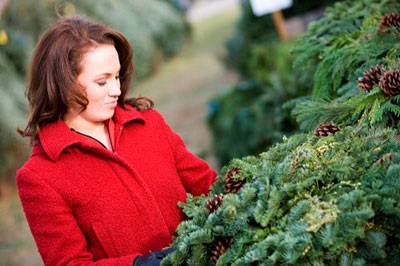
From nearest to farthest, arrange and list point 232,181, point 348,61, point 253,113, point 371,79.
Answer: point 232,181, point 371,79, point 348,61, point 253,113

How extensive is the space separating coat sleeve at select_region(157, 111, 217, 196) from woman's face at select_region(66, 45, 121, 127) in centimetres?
35

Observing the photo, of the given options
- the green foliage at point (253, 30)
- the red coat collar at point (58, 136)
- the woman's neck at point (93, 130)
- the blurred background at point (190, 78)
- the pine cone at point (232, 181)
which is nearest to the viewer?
the pine cone at point (232, 181)

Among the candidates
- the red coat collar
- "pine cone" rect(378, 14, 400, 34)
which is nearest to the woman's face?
the red coat collar

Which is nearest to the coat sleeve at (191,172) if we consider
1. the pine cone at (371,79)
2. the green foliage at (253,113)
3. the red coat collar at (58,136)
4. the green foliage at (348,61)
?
the red coat collar at (58,136)

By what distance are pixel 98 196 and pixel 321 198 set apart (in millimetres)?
908

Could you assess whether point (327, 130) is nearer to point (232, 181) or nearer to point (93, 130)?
point (232, 181)

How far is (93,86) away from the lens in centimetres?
239

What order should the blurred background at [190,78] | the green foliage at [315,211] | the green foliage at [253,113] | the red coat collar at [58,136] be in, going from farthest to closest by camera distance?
the blurred background at [190,78], the green foliage at [253,113], the red coat collar at [58,136], the green foliage at [315,211]

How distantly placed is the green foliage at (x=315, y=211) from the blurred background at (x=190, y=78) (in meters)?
1.06

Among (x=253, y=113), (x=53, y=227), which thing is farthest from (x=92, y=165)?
(x=253, y=113)

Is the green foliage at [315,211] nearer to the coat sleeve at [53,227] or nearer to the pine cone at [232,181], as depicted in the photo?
the pine cone at [232,181]

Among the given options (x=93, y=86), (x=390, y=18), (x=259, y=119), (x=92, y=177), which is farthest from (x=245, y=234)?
→ (x=259, y=119)

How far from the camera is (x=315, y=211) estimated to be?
5.45 ft

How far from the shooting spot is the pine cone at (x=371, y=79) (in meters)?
2.28
